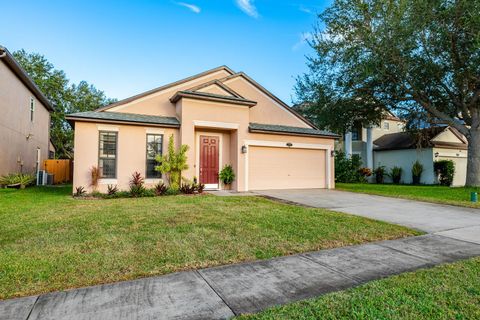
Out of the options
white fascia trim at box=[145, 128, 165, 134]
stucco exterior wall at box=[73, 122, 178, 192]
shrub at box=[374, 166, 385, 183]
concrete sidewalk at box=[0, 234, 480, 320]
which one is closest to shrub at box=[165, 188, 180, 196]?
stucco exterior wall at box=[73, 122, 178, 192]

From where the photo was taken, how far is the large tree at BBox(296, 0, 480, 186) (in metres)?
13.2

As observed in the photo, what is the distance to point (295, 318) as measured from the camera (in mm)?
2348

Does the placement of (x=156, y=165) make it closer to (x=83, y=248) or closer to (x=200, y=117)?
(x=200, y=117)

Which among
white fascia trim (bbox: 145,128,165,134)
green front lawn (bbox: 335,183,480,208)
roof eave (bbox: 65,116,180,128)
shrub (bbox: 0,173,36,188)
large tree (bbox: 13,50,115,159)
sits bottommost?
green front lawn (bbox: 335,183,480,208)

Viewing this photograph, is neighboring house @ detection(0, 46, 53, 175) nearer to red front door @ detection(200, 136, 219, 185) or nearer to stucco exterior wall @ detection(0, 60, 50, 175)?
stucco exterior wall @ detection(0, 60, 50, 175)

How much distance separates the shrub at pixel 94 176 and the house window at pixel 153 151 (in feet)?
5.98

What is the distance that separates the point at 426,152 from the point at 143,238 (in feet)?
73.3

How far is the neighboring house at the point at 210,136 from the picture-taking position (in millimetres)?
10852

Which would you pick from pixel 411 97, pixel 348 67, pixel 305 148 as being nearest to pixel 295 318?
pixel 305 148

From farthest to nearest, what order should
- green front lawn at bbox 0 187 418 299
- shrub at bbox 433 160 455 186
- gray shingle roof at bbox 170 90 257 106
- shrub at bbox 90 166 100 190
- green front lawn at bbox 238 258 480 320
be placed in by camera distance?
shrub at bbox 433 160 455 186, gray shingle roof at bbox 170 90 257 106, shrub at bbox 90 166 100 190, green front lawn at bbox 0 187 418 299, green front lawn at bbox 238 258 480 320

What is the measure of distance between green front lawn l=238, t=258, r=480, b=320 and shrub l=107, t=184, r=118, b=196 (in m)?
9.26

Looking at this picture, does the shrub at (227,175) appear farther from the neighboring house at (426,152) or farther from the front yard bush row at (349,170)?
the neighboring house at (426,152)

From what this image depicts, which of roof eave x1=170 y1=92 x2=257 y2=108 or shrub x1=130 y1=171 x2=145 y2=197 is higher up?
roof eave x1=170 y1=92 x2=257 y2=108

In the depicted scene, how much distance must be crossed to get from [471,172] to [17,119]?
999 inches
